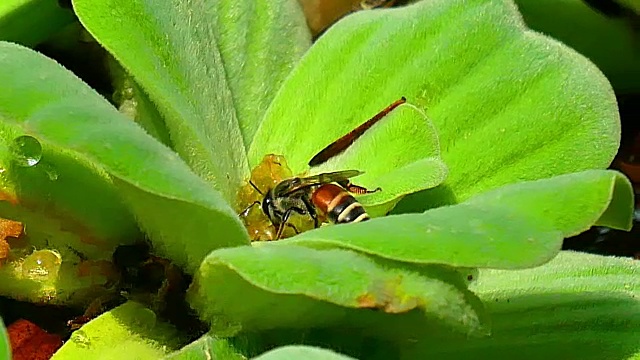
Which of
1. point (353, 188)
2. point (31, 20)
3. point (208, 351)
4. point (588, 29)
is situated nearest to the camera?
point (208, 351)

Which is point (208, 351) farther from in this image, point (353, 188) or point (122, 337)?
point (353, 188)

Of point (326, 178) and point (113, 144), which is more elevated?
point (113, 144)

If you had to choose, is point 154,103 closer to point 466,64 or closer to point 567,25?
point 466,64

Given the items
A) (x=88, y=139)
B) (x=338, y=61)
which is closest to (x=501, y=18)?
(x=338, y=61)

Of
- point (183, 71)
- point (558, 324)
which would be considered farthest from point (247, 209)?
point (558, 324)

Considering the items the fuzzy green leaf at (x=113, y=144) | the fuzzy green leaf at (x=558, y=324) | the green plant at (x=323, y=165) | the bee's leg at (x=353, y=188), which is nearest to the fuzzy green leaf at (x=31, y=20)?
the green plant at (x=323, y=165)

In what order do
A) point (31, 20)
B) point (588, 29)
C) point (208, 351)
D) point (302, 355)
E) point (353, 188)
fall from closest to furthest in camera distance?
point (302, 355), point (208, 351), point (353, 188), point (31, 20), point (588, 29)

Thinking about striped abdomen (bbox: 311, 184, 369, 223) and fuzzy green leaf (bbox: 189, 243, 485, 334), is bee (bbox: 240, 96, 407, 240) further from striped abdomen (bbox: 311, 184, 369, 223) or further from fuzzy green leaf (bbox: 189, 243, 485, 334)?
fuzzy green leaf (bbox: 189, 243, 485, 334)
